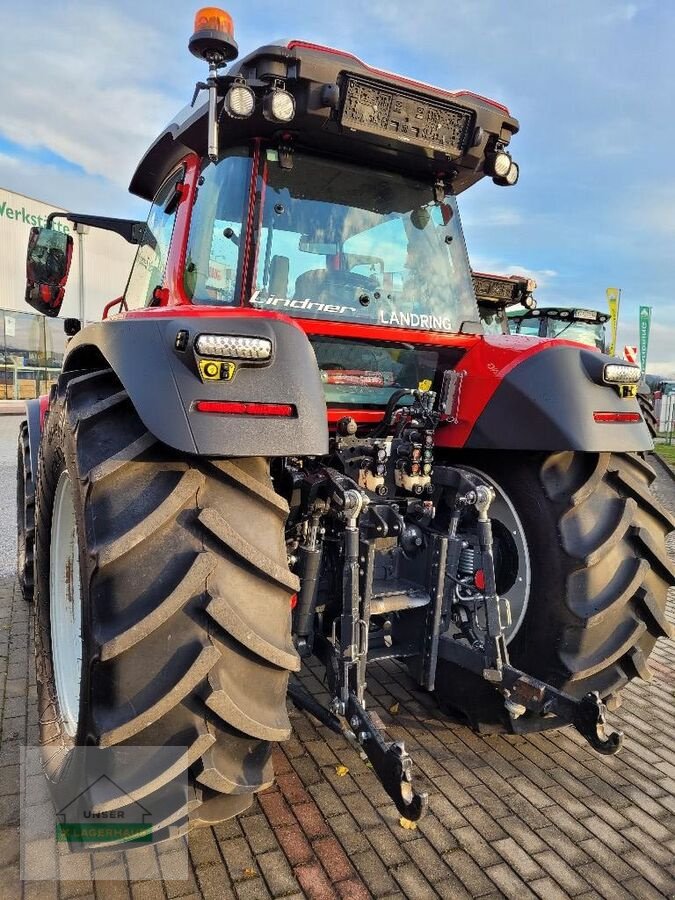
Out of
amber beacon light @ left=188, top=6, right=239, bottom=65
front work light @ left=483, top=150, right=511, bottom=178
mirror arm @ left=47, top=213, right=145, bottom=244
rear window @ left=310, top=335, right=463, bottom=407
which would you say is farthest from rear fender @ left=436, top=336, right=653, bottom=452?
mirror arm @ left=47, top=213, right=145, bottom=244

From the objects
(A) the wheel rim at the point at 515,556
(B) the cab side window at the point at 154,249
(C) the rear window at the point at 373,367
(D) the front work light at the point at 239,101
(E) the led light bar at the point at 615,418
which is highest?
(D) the front work light at the point at 239,101

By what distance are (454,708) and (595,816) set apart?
0.78 metres

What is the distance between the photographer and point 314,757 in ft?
9.21

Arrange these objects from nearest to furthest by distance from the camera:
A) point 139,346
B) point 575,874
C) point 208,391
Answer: point 208,391, point 139,346, point 575,874

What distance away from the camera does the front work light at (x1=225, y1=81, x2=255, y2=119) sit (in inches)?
91.7

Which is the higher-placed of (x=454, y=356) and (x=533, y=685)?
(x=454, y=356)

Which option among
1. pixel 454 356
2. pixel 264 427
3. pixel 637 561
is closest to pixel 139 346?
pixel 264 427

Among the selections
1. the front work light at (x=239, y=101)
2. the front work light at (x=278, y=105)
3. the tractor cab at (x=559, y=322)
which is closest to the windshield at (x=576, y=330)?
the tractor cab at (x=559, y=322)

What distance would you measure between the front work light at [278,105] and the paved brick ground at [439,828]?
2567mm

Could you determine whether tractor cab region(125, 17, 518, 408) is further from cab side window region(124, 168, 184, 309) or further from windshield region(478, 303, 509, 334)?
windshield region(478, 303, 509, 334)

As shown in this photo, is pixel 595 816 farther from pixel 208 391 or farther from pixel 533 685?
pixel 208 391

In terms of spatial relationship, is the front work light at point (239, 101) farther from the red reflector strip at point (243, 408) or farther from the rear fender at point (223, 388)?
the red reflector strip at point (243, 408)

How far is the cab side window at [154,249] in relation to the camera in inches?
121

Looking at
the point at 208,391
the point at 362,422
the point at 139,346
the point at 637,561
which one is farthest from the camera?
the point at 362,422
